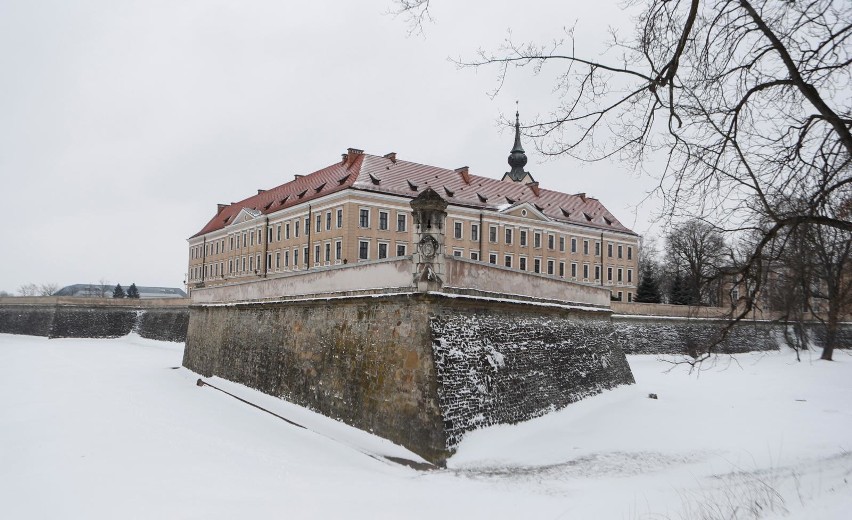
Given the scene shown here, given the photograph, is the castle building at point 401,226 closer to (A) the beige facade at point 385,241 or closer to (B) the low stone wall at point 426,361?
(A) the beige facade at point 385,241

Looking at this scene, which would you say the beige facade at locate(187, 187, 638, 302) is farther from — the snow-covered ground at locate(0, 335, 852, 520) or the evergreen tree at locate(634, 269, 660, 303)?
the snow-covered ground at locate(0, 335, 852, 520)

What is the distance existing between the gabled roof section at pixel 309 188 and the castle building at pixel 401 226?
11 cm

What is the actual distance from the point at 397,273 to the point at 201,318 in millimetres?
16975

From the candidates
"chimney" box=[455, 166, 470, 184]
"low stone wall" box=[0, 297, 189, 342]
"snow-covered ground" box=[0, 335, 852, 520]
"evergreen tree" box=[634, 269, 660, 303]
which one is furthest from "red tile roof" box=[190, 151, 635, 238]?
"snow-covered ground" box=[0, 335, 852, 520]

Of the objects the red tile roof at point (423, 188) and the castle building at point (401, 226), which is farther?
the red tile roof at point (423, 188)

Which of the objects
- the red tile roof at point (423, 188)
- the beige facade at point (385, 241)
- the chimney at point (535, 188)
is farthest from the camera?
the chimney at point (535, 188)

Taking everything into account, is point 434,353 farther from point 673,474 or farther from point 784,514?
point 784,514

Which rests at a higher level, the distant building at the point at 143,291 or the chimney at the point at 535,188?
the chimney at the point at 535,188

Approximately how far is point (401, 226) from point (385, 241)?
164cm

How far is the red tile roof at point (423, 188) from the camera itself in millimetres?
39625

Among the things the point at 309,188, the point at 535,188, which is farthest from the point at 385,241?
the point at 535,188

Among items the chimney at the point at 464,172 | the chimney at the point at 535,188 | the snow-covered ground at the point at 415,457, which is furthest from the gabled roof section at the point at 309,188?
the snow-covered ground at the point at 415,457

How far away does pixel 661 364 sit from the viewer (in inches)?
1192

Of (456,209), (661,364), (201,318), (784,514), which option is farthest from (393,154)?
(784,514)
